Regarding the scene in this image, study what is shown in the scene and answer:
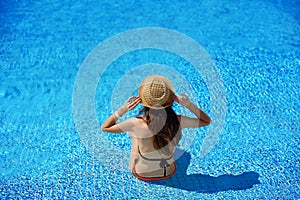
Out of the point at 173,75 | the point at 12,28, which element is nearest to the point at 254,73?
the point at 173,75

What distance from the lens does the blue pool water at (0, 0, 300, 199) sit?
3.93 meters

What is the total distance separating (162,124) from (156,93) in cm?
33

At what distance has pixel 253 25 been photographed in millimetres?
7383

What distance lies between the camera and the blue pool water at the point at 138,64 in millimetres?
3926

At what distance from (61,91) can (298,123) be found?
10.8ft

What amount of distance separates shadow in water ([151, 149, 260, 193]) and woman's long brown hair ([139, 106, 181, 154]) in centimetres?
54

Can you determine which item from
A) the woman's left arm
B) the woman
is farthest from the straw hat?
the woman's left arm

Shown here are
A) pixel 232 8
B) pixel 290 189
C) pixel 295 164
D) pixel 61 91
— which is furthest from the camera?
pixel 232 8

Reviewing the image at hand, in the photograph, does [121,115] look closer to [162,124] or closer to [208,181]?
[162,124]

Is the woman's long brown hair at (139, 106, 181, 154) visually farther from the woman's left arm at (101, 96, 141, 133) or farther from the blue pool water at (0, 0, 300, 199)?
the blue pool water at (0, 0, 300, 199)

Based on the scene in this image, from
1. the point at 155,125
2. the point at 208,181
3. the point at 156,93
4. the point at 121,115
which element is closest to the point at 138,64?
the point at 208,181

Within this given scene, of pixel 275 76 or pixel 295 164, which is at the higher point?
pixel 275 76

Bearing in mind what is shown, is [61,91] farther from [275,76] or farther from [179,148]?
[275,76]

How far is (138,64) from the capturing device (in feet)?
20.7
